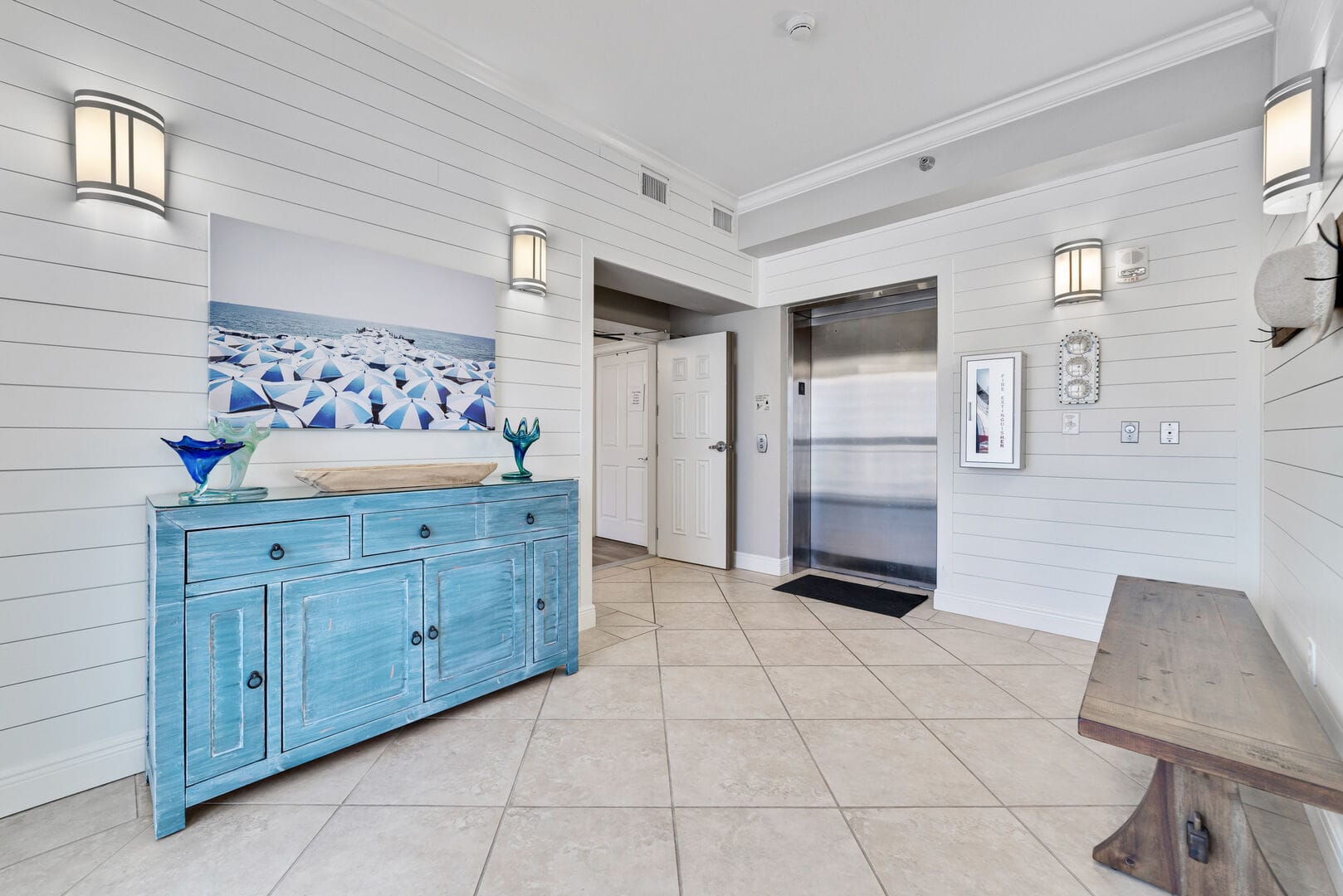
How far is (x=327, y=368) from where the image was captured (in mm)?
2371

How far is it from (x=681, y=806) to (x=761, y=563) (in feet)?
10.4

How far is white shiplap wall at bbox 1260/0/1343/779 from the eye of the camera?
4.87ft

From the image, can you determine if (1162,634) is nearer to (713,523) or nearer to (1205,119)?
(1205,119)

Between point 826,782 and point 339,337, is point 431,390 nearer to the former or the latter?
point 339,337

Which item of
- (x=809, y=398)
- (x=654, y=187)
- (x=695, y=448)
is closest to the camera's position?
(x=654, y=187)

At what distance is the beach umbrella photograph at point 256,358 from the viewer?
A: 215 centimetres

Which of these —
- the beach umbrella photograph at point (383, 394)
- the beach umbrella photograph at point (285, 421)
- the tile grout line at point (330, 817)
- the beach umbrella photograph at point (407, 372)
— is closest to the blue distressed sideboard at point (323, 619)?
the tile grout line at point (330, 817)

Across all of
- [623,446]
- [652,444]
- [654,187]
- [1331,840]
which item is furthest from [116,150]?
[623,446]

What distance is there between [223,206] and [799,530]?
4.30 metres

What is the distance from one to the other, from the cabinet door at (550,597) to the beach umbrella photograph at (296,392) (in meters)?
1.10

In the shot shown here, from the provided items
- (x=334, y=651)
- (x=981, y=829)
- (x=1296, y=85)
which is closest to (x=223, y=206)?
(x=334, y=651)

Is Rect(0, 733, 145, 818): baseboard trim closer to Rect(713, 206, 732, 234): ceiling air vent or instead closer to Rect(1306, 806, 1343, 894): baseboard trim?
Rect(1306, 806, 1343, 894): baseboard trim

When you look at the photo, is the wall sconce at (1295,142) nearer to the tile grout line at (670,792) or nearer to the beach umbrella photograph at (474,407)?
the tile grout line at (670,792)

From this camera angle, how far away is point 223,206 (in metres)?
2.14
